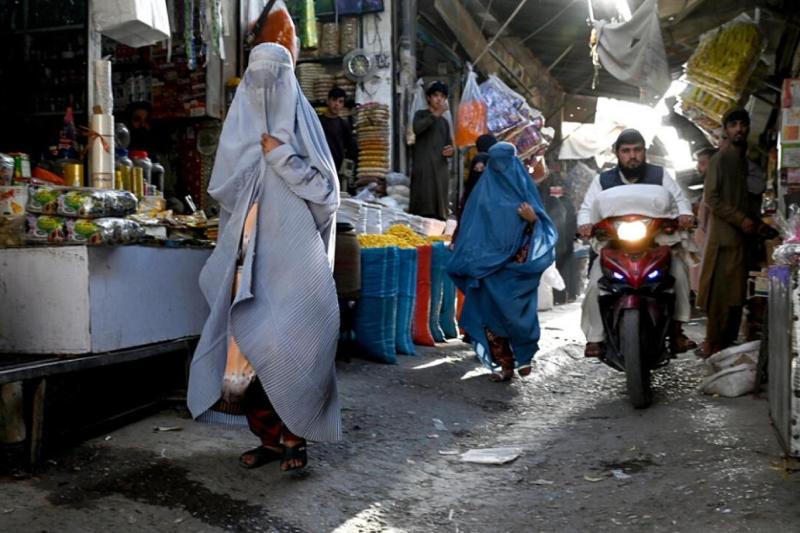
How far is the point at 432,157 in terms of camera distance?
975 cm

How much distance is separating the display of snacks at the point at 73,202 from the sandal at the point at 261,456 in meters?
1.38

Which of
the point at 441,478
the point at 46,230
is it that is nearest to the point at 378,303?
the point at 441,478

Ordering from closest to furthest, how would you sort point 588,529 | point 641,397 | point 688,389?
1. point 588,529
2. point 641,397
3. point 688,389

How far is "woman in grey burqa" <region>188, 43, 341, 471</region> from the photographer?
3.45 meters

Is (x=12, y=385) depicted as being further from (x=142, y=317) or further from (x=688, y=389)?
(x=688, y=389)

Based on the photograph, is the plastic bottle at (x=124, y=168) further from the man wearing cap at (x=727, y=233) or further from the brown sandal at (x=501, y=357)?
the man wearing cap at (x=727, y=233)

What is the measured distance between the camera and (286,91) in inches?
145

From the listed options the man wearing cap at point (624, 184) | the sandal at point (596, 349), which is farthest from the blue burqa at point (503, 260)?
the sandal at point (596, 349)

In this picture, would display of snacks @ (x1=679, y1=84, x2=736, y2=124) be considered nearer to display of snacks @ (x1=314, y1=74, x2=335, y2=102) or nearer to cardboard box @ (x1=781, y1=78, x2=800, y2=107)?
cardboard box @ (x1=781, y1=78, x2=800, y2=107)

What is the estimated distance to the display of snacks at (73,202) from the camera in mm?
3916

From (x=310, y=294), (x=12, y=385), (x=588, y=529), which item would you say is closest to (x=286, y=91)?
(x=310, y=294)

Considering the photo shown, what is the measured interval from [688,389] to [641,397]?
86 cm

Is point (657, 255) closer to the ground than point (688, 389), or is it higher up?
higher up

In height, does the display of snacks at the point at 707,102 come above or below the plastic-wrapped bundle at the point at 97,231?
above
